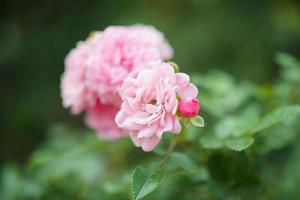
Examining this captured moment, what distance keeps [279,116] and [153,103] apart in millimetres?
211

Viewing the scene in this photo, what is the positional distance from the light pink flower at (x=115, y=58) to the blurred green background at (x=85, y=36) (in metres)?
1.24

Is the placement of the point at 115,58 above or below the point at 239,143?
above

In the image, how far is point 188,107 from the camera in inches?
35.2

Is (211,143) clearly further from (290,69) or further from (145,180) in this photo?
(290,69)

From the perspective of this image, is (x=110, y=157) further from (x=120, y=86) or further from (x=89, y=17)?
(x=89, y=17)

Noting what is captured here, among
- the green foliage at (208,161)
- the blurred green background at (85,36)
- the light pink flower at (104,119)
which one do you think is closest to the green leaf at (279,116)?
the green foliage at (208,161)

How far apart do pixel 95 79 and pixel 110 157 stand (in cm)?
58

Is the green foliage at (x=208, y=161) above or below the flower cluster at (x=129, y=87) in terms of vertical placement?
below

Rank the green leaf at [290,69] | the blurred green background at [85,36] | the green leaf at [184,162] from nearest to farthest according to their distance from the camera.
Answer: the green leaf at [184,162], the green leaf at [290,69], the blurred green background at [85,36]

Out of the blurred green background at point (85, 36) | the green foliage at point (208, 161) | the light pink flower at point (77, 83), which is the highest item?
the light pink flower at point (77, 83)

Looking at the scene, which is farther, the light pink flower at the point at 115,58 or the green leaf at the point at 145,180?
the light pink flower at the point at 115,58

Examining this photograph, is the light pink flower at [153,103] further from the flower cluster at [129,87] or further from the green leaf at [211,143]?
the green leaf at [211,143]

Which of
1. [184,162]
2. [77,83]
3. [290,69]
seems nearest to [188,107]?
[184,162]

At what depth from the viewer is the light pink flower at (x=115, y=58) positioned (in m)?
1.05
